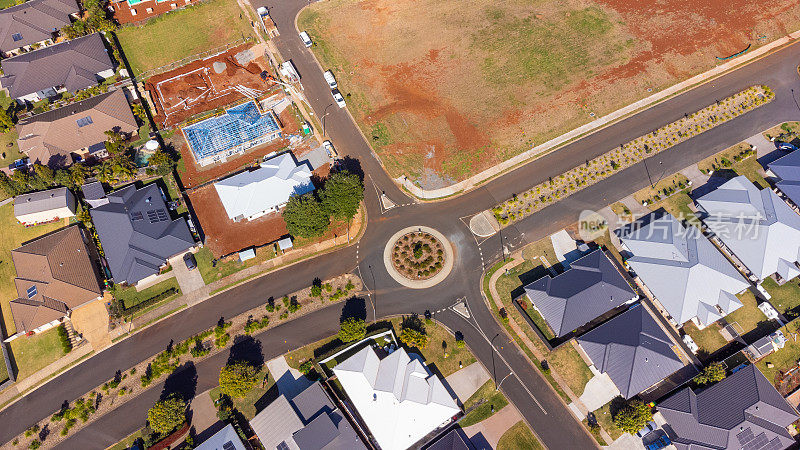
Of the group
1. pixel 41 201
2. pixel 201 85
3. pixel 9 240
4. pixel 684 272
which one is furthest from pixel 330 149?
pixel 684 272

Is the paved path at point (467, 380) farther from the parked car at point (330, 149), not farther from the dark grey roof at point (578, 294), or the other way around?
the parked car at point (330, 149)

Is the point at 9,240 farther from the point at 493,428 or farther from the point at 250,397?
the point at 493,428

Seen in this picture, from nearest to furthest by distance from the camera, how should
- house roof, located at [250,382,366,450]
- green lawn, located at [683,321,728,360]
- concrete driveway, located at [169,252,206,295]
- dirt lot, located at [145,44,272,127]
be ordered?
house roof, located at [250,382,366,450]
green lawn, located at [683,321,728,360]
concrete driveway, located at [169,252,206,295]
dirt lot, located at [145,44,272,127]

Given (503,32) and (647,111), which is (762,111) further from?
(503,32)

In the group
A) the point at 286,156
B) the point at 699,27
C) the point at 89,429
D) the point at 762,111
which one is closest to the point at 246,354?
the point at 89,429

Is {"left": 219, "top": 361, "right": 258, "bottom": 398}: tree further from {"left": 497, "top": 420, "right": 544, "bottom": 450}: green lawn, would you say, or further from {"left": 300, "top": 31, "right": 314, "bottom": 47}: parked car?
{"left": 300, "top": 31, "right": 314, "bottom": 47}: parked car

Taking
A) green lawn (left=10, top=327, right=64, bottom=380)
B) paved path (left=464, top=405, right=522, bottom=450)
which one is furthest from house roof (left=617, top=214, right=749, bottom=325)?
green lawn (left=10, top=327, right=64, bottom=380)
